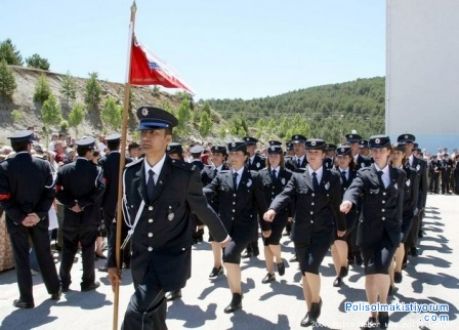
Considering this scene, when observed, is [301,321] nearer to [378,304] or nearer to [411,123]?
[378,304]

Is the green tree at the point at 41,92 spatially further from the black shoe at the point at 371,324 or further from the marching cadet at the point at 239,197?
the black shoe at the point at 371,324

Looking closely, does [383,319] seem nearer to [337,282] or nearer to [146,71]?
[337,282]

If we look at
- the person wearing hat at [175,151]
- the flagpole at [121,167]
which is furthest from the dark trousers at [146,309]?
the person wearing hat at [175,151]

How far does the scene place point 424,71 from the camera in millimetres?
31953

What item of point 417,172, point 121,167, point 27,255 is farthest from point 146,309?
point 417,172

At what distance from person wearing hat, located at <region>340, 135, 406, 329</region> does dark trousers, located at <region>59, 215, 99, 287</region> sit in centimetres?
377

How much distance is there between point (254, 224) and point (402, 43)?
98.8ft

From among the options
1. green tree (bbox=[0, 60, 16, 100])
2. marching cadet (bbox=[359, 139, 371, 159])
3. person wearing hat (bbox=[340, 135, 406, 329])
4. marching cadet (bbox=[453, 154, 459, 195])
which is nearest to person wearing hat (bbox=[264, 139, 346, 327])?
person wearing hat (bbox=[340, 135, 406, 329])

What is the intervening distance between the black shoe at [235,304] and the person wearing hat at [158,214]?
7.52ft

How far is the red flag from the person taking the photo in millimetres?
4164

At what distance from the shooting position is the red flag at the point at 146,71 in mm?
4164

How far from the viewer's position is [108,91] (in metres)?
62.0

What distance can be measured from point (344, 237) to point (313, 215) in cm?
194

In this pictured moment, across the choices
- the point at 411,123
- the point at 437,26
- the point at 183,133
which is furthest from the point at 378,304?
the point at 183,133
